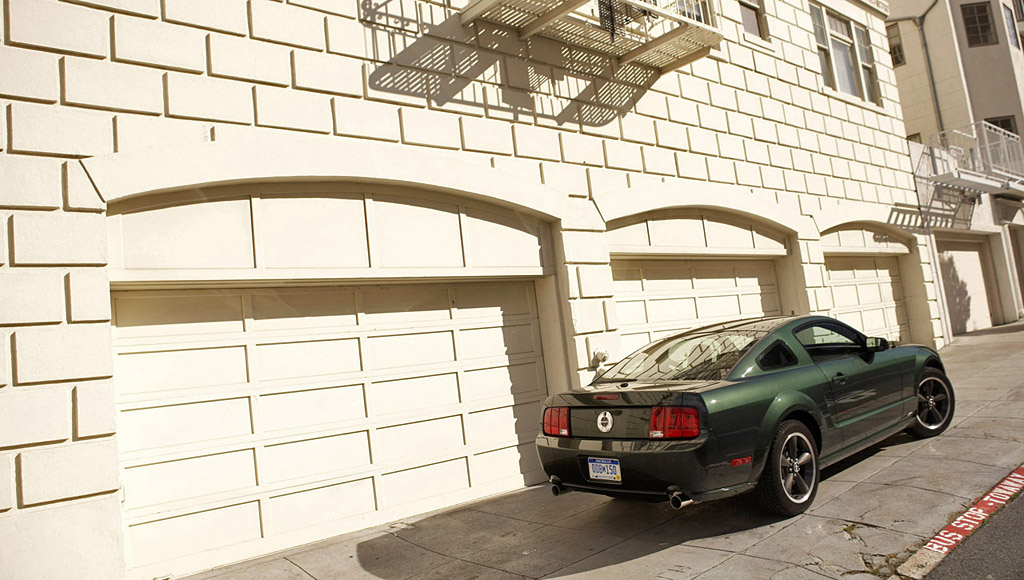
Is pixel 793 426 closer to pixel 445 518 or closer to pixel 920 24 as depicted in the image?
pixel 445 518

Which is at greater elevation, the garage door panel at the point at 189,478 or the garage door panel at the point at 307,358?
the garage door panel at the point at 307,358

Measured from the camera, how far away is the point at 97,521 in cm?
469

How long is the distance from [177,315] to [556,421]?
322 centimetres

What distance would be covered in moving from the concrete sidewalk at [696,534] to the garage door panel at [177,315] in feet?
6.39

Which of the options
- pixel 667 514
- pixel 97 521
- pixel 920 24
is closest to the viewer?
pixel 97 521

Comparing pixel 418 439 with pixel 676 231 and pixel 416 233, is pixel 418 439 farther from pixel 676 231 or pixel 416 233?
pixel 676 231

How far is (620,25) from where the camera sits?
8.52 meters

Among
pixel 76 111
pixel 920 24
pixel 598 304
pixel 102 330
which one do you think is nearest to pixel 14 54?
pixel 76 111

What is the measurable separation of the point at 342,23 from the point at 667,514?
5395mm

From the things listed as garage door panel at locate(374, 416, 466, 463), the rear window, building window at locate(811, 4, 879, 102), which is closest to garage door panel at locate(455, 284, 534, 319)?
garage door panel at locate(374, 416, 466, 463)

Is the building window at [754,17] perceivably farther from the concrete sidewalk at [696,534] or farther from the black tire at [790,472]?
the black tire at [790,472]

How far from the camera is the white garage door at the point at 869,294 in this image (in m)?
12.8

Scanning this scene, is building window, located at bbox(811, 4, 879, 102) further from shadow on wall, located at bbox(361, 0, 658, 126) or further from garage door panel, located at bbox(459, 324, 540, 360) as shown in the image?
garage door panel, located at bbox(459, 324, 540, 360)

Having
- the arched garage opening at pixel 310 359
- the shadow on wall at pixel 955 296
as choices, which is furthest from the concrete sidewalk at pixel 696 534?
the shadow on wall at pixel 955 296
